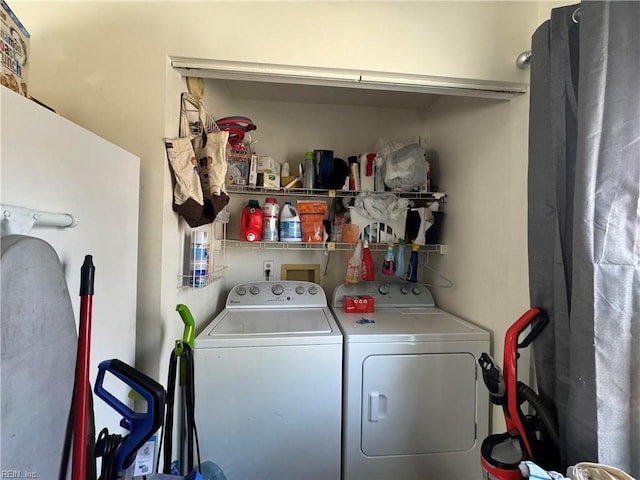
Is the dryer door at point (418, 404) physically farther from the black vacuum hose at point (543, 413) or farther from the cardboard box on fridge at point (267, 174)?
the cardboard box on fridge at point (267, 174)

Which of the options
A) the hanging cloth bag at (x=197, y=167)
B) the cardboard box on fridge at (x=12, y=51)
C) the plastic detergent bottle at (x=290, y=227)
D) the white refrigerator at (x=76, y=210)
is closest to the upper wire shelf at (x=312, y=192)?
the plastic detergent bottle at (x=290, y=227)

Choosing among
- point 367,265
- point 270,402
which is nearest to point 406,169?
point 367,265

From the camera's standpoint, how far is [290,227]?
1.87 m

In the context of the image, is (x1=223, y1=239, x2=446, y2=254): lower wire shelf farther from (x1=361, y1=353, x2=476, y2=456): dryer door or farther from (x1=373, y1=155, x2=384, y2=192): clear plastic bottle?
→ (x1=361, y1=353, x2=476, y2=456): dryer door

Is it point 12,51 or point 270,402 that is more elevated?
point 12,51

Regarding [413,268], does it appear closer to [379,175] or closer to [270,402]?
[379,175]

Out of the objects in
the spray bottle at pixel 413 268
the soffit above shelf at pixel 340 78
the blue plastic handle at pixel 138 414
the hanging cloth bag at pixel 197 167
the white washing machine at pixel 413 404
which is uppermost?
the soffit above shelf at pixel 340 78

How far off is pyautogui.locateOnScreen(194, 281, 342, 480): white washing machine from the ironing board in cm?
71

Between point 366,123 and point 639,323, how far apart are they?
6.37 feet

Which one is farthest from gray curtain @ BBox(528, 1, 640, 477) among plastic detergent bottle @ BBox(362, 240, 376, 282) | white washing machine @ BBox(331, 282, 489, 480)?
plastic detergent bottle @ BBox(362, 240, 376, 282)

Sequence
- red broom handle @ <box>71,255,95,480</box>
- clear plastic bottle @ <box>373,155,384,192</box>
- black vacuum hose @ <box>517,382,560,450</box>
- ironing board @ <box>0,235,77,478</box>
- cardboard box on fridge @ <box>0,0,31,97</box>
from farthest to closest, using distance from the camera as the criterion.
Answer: clear plastic bottle @ <box>373,155,384,192</box> < black vacuum hose @ <box>517,382,560,450</box> < cardboard box on fridge @ <box>0,0,31,97</box> < red broom handle @ <box>71,255,95,480</box> < ironing board @ <box>0,235,77,478</box>

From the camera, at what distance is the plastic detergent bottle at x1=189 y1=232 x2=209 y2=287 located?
1.30m

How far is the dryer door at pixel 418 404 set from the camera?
4.50 feet

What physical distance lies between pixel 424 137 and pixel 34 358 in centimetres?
244
